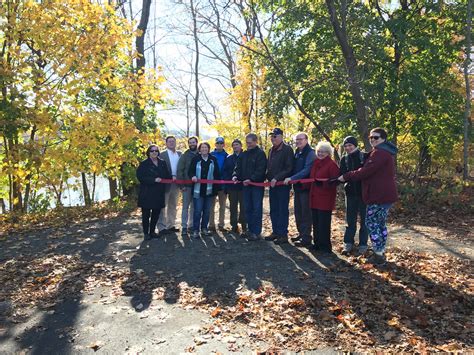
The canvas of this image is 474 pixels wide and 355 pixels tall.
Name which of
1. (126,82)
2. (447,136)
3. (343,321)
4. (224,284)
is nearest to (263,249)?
(224,284)

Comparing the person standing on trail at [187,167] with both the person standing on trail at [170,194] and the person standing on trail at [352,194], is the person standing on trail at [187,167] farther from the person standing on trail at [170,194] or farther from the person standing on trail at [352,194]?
the person standing on trail at [352,194]

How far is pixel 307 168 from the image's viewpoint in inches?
280

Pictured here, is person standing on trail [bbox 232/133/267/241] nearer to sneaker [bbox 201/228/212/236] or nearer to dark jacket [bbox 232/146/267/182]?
dark jacket [bbox 232/146/267/182]

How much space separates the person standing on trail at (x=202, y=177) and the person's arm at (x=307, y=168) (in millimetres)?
1931

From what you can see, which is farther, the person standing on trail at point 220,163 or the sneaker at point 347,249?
the person standing on trail at point 220,163

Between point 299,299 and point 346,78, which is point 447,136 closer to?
point 346,78

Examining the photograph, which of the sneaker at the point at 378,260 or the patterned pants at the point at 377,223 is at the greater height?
the patterned pants at the point at 377,223

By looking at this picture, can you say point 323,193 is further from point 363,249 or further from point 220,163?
point 220,163

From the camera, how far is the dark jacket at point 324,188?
21.9ft

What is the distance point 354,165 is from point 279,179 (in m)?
1.52

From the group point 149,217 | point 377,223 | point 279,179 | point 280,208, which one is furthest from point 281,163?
point 149,217

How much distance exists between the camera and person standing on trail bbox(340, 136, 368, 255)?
6.45 meters

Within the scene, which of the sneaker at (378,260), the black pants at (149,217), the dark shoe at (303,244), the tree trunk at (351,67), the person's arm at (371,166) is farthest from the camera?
the tree trunk at (351,67)

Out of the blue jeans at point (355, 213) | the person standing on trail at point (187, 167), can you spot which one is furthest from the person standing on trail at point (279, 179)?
the person standing on trail at point (187, 167)
